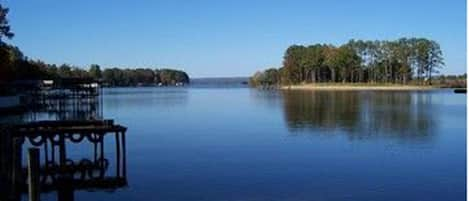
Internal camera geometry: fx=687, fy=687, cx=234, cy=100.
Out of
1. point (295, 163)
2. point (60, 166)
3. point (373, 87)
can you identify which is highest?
point (373, 87)

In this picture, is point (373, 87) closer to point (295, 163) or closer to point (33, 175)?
point (295, 163)

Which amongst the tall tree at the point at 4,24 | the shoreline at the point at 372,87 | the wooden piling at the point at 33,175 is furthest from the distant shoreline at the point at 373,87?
the wooden piling at the point at 33,175

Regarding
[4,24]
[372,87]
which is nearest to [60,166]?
[4,24]

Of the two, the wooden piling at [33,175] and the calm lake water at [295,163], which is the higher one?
the wooden piling at [33,175]

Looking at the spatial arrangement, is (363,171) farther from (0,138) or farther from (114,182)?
(0,138)

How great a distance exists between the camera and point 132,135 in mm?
46250

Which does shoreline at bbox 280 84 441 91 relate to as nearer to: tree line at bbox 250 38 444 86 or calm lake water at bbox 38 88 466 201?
tree line at bbox 250 38 444 86

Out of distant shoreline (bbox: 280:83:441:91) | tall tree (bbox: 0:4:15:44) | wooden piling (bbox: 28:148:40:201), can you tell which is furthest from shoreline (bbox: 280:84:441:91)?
wooden piling (bbox: 28:148:40:201)

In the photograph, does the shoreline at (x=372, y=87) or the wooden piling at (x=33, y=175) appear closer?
the wooden piling at (x=33, y=175)

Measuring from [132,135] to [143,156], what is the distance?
13079 millimetres

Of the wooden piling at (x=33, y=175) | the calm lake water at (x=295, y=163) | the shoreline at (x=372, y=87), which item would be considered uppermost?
the shoreline at (x=372, y=87)

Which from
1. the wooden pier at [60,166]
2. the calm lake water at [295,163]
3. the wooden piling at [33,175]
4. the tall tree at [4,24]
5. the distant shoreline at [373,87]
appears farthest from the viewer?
the distant shoreline at [373,87]

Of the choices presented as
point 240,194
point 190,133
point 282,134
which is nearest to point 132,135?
point 190,133

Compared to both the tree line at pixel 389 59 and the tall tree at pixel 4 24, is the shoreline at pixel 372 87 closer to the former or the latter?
the tree line at pixel 389 59
